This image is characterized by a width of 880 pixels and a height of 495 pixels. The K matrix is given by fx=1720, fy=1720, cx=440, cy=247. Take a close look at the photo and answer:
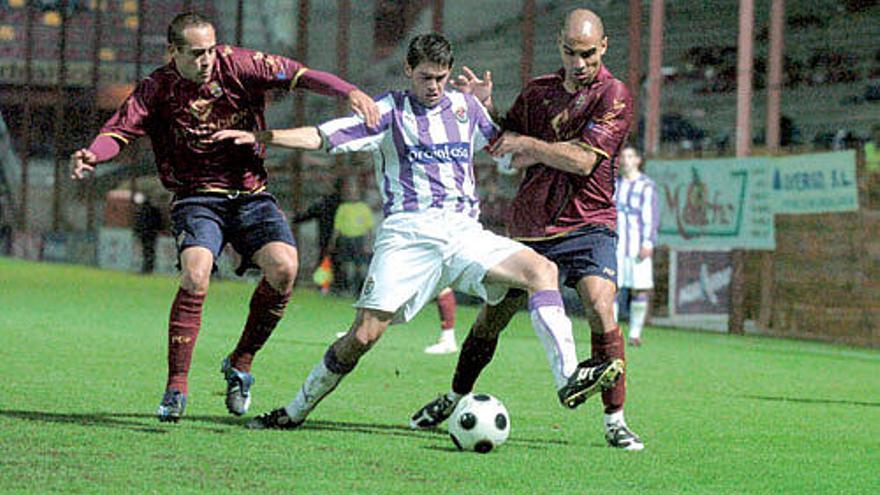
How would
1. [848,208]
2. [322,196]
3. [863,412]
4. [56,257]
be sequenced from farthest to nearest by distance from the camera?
[56,257] < [322,196] < [848,208] < [863,412]

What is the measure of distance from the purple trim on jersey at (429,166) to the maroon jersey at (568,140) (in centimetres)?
40

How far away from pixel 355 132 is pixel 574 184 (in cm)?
99

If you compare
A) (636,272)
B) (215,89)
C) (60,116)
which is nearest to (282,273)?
(215,89)

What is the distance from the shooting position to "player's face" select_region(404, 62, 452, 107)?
23.6ft

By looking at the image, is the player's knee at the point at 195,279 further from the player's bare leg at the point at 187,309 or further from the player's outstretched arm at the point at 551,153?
the player's outstretched arm at the point at 551,153

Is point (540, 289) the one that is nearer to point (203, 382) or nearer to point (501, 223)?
point (203, 382)

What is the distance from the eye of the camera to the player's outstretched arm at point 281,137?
7.05m

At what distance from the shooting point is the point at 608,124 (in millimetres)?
7324

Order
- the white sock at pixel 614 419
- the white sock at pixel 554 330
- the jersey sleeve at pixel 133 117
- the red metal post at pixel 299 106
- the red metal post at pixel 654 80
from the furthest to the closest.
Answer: the red metal post at pixel 299 106 < the red metal post at pixel 654 80 < the jersey sleeve at pixel 133 117 < the white sock at pixel 614 419 < the white sock at pixel 554 330

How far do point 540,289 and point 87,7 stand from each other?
112 ft

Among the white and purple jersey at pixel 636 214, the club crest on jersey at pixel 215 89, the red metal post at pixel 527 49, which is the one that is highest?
the red metal post at pixel 527 49

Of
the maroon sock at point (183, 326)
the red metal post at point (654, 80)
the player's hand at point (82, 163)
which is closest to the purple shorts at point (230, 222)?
the maroon sock at point (183, 326)

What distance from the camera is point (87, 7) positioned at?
3959 centimetres

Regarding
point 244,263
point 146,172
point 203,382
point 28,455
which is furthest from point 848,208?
point 146,172
